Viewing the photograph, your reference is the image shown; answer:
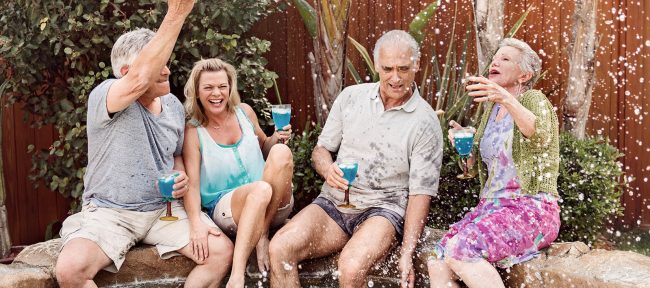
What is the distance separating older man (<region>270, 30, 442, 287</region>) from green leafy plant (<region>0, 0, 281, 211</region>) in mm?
1507

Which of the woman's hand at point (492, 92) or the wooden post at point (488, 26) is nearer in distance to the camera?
the woman's hand at point (492, 92)

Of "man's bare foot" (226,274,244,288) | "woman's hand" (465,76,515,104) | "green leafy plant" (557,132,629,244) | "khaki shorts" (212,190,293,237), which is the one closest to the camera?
"woman's hand" (465,76,515,104)

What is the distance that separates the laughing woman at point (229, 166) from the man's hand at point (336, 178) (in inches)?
8.2

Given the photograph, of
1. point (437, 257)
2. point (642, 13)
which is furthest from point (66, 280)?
point (642, 13)

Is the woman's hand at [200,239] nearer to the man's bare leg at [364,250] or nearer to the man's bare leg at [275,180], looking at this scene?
the man's bare leg at [275,180]

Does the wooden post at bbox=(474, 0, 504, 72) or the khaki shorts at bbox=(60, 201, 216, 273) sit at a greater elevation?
the wooden post at bbox=(474, 0, 504, 72)

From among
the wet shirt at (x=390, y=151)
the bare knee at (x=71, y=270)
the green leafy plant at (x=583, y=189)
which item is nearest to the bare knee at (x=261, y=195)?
the wet shirt at (x=390, y=151)

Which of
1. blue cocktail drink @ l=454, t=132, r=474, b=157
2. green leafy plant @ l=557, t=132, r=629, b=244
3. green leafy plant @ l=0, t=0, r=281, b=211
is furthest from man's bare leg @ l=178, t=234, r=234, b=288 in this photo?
green leafy plant @ l=557, t=132, r=629, b=244

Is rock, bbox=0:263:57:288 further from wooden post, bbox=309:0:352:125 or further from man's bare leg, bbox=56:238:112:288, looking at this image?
wooden post, bbox=309:0:352:125

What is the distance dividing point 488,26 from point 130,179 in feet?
9.98

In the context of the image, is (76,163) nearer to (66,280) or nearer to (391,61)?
(66,280)

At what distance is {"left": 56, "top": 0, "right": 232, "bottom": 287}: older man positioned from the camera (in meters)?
3.95

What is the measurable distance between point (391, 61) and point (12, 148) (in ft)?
11.4

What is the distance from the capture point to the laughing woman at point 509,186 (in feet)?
12.6
